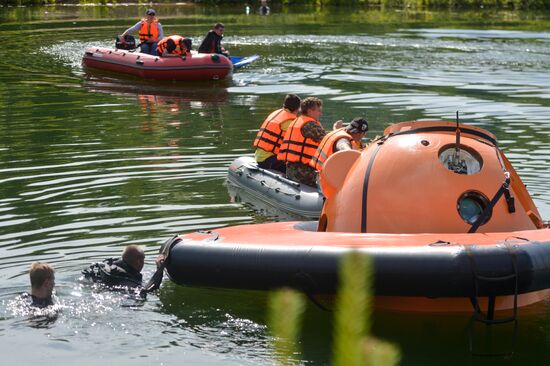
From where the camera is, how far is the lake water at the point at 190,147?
19.5 ft

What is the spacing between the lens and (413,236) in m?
5.84

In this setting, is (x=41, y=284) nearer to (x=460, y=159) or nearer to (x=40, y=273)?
(x=40, y=273)

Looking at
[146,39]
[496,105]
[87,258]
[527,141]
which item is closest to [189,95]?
[146,39]

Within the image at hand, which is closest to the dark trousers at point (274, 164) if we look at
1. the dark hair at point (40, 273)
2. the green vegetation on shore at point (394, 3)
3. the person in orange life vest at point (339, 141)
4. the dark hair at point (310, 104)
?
the dark hair at point (310, 104)

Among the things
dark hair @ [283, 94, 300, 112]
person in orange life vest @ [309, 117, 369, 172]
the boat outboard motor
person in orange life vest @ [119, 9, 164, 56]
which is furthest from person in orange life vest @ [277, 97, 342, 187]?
the boat outboard motor

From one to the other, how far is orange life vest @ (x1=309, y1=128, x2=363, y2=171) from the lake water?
86 centimetres

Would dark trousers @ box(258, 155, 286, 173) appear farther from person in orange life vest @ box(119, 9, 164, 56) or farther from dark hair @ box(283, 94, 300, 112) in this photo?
person in orange life vest @ box(119, 9, 164, 56)

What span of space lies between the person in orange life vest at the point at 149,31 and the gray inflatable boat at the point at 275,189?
374 inches

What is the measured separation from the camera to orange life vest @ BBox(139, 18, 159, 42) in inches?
779

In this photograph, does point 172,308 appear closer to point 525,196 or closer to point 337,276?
point 337,276

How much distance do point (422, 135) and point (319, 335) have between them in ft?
5.20

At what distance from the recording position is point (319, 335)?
6043mm

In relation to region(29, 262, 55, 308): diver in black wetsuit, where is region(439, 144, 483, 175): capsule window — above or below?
above

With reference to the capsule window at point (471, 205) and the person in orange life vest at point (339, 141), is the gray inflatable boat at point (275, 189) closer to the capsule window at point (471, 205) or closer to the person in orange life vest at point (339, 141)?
the person in orange life vest at point (339, 141)
